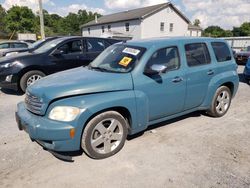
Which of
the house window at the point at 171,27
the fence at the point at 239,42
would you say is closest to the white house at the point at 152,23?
the house window at the point at 171,27

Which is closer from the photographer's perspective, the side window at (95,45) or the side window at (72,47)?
the side window at (72,47)

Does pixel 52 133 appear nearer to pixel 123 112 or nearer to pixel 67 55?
pixel 123 112

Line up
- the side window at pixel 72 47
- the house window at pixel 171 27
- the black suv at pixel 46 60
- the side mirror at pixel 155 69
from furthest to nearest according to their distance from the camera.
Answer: the house window at pixel 171 27
the side window at pixel 72 47
the black suv at pixel 46 60
the side mirror at pixel 155 69

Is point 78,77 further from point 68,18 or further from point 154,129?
point 68,18

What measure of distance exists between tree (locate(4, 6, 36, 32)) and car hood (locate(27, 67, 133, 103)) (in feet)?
183

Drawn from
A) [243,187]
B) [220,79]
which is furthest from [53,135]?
[220,79]

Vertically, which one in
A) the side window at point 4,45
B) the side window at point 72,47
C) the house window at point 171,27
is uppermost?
the house window at point 171,27

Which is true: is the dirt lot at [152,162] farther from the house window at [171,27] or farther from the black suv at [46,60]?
the house window at [171,27]

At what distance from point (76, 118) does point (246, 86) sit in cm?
731

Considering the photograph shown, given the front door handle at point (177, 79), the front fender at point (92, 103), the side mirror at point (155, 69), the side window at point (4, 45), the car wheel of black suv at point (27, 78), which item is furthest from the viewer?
the side window at point (4, 45)

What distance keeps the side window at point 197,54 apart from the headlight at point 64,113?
92.0 inches

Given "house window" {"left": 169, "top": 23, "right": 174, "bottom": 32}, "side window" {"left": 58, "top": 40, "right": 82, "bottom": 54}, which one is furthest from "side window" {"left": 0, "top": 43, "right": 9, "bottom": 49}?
"house window" {"left": 169, "top": 23, "right": 174, "bottom": 32}

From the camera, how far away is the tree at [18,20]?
5334 centimetres

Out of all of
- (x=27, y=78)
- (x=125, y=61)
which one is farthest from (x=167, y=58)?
(x=27, y=78)
